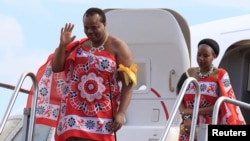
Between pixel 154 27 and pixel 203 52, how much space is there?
203cm

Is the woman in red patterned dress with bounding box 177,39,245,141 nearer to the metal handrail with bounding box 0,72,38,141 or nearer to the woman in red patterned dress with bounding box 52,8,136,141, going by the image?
the woman in red patterned dress with bounding box 52,8,136,141

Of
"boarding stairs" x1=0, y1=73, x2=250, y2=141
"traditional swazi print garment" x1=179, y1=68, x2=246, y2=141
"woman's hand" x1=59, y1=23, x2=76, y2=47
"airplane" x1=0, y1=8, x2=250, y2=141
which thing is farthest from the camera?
"airplane" x1=0, y1=8, x2=250, y2=141

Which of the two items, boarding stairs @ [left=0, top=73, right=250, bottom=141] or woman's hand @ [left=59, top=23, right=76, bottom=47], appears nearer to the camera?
boarding stairs @ [left=0, top=73, right=250, bottom=141]

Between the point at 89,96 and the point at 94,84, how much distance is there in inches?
4.3

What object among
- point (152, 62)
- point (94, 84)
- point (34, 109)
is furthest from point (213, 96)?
point (152, 62)

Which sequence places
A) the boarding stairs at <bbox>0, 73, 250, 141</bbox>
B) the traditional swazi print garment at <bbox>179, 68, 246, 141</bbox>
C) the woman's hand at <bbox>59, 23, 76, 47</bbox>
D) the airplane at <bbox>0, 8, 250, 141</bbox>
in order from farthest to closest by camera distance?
the airplane at <bbox>0, 8, 250, 141</bbox> < the traditional swazi print garment at <bbox>179, 68, 246, 141</bbox> < the woman's hand at <bbox>59, 23, 76, 47</bbox> < the boarding stairs at <bbox>0, 73, 250, 141</bbox>

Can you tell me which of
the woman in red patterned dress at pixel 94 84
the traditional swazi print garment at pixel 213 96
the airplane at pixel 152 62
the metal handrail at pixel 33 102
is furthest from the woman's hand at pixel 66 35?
the airplane at pixel 152 62

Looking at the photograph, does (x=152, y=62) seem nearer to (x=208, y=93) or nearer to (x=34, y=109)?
(x=208, y=93)

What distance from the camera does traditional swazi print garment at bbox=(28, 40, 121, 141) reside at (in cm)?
663

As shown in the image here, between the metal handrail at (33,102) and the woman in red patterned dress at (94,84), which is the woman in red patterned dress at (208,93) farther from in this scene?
the metal handrail at (33,102)

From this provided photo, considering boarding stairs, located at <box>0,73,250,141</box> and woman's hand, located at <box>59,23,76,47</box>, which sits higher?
woman's hand, located at <box>59,23,76,47</box>

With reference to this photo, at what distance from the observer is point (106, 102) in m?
6.66

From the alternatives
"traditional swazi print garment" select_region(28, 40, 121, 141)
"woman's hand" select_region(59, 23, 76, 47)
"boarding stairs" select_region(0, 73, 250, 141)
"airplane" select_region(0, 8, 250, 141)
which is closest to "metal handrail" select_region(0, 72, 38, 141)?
"boarding stairs" select_region(0, 73, 250, 141)

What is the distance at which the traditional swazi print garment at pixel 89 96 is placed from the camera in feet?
21.8
